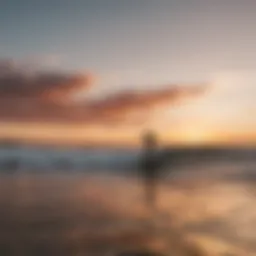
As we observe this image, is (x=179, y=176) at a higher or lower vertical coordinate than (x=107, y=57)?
lower

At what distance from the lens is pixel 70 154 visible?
1716mm

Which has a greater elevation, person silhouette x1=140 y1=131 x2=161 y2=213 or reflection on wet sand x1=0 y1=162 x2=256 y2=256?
person silhouette x1=140 y1=131 x2=161 y2=213

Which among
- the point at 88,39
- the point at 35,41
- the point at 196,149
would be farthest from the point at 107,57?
the point at 196,149

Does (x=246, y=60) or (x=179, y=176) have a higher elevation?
(x=246, y=60)

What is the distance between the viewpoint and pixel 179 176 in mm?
1741

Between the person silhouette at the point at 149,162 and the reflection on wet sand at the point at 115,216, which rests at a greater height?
the person silhouette at the point at 149,162

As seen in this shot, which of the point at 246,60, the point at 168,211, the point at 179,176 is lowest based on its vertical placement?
the point at 168,211

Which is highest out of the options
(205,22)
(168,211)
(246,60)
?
(205,22)

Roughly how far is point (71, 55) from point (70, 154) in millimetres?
305

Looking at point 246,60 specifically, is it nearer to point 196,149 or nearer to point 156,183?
point 196,149

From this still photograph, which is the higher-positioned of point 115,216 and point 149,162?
point 149,162

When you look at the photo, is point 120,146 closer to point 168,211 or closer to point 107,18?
point 168,211

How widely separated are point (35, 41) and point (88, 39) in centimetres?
16

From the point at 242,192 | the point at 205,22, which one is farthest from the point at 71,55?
the point at 242,192
